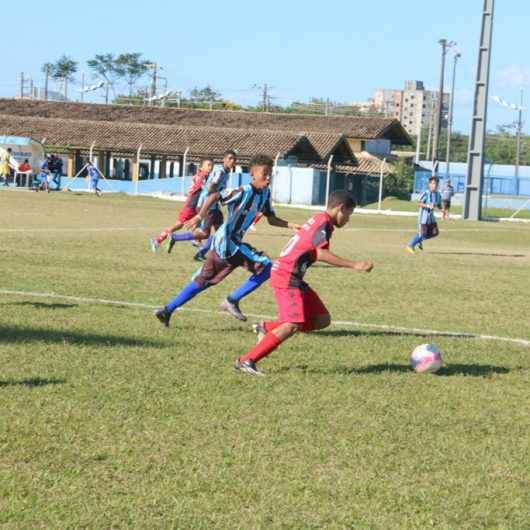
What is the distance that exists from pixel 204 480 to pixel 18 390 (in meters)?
2.30

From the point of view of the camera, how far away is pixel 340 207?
866 cm

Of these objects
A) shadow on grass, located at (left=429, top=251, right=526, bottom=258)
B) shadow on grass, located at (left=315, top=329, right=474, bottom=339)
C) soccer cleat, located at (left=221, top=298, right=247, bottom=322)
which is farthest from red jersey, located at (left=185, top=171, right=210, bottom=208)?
shadow on grass, located at (left=315, top=329, right=474, bottom=339)

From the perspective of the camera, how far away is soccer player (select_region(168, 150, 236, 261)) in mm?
17031

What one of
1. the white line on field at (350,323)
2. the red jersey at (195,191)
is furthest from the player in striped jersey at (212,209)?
the white line on field at (350,323)

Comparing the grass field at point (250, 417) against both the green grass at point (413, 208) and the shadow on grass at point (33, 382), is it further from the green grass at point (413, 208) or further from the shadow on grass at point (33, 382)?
the green grass at point (413, 208)

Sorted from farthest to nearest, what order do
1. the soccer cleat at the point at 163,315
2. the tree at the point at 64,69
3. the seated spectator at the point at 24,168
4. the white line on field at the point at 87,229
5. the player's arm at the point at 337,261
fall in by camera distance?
the tree at the point at 64,69 → the seated spectator at the point at 24,168 → the white line on field at the point at 87,229 → the soccer cleat at the point at 163,315 → the player's arm at the point at 337,261

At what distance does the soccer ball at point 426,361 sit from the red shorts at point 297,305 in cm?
82

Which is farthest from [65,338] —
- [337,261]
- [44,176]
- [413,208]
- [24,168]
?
[413,208]

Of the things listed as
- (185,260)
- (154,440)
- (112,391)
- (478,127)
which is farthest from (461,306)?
(478,127)

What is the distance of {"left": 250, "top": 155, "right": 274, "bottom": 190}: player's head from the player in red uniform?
1.94m

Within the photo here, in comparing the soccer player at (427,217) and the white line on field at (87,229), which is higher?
the soccer player at (427,217)

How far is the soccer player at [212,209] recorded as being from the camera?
17031 millimetres

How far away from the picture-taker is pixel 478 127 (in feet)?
157

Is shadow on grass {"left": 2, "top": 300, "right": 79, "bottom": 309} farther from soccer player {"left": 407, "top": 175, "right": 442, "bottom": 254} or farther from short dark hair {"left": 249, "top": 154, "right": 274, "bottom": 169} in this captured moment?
soccer player {"left": 407, "top": 175, "right": 442, "bottom": 254}
